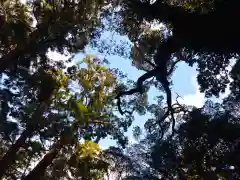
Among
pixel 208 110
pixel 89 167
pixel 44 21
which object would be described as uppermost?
pixel 44 21

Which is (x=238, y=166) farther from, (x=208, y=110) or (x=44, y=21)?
(x=44, y=21)

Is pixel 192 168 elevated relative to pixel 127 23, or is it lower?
lower

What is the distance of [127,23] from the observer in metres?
14.8

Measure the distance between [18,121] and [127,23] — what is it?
642 centimetres

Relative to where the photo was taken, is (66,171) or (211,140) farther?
(211,140)

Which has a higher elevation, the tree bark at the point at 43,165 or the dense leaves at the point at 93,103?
the dense leaves at the point at 93,103

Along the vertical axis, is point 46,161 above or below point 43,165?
above

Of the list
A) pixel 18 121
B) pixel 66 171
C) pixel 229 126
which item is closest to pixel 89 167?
pixel 66 171

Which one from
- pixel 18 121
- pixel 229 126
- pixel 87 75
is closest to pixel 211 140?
pixel 229 126

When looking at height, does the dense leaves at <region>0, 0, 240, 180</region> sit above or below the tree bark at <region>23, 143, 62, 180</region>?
above

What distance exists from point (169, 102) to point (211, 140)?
11.1 ft

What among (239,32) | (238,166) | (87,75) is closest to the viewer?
(239,32)

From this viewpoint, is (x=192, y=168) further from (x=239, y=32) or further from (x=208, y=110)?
(x=239, y=32)

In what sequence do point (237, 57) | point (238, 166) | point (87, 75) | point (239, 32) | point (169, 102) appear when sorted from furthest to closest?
point (87, 75), point (238, 166), point (169, 102), point (237, 57), point (239, 32)
